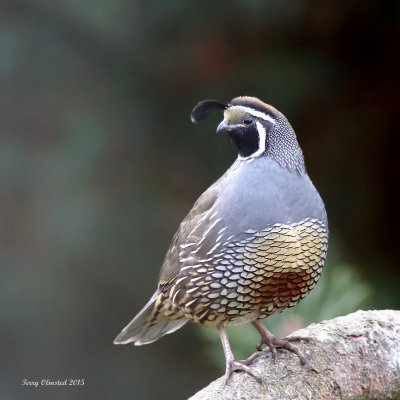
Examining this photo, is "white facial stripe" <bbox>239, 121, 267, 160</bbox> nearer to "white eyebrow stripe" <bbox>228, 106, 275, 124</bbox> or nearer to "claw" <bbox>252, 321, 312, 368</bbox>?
"white eyebrow stripe" <bbox>228, 106, 275, 124</bbox>

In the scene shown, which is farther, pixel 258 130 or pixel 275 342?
pixel 258 130

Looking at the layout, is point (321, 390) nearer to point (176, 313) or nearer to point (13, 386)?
point (176, 313)

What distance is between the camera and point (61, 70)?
4.91m

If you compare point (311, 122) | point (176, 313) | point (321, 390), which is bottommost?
point (321, 390)

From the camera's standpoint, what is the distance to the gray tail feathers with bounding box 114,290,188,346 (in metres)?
3.90

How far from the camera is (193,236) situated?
3.61 meters

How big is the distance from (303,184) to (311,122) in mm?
954

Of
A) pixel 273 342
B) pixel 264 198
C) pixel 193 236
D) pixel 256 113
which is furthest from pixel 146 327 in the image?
pixel 256 113

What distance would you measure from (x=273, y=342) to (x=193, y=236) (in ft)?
1.55

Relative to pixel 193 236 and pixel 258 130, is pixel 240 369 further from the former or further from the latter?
pixel 258 130

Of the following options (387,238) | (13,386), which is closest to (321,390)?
(387,238)

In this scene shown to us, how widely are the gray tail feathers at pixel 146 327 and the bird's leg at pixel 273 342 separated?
0.44 metres

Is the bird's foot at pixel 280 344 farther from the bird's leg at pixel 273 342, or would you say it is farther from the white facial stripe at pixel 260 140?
the white facial stripe at pixel 260 140

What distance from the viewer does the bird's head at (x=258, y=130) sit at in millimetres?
3516
